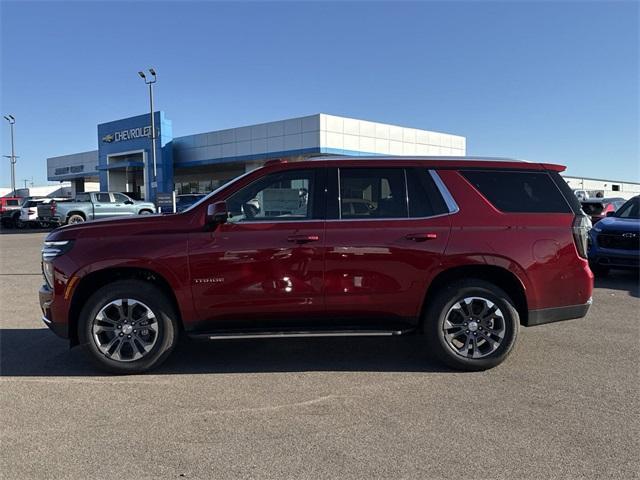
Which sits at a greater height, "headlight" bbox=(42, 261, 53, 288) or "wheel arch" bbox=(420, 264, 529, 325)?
"headlight" bbox=(42, 261, 53, 288)

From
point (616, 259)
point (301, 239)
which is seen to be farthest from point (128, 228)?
point (616, 259)

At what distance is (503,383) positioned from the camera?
4.58 meters

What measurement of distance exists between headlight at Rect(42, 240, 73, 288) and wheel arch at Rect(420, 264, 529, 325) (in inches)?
131

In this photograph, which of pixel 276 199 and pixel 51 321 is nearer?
pixel 51 321

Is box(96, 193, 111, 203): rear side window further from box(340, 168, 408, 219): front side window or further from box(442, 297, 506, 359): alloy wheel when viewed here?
box(442, 297, 506, 359): alloy wheel

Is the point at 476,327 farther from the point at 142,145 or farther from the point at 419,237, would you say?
the point at 142,145

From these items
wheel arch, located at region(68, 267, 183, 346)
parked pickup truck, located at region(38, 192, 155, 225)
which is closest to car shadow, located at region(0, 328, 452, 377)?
wheel arch, located at region(68, 267, 183, 346)

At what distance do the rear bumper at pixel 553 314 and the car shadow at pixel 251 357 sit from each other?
3.12 ft

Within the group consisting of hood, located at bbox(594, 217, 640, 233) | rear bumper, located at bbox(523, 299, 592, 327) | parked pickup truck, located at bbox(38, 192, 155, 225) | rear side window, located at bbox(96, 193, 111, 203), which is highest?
rear side window, located at bbox(96, 193, 111, 203)

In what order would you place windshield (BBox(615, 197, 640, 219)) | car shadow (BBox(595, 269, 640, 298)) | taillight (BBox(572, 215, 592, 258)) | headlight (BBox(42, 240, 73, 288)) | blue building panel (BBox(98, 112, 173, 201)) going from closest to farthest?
headlight (BBox(42, 240, 73, 288)), taillight (BBox(572, 215, 592, 258)), car shadow (BBox(595, 269, 640, 298)), windshield (BBox(615, 197, 640, 219)), blue building panel (BBox(98, 112, 173, 201))

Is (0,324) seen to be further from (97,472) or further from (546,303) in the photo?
(546,303)

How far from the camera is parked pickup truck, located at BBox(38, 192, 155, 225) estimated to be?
979 inches

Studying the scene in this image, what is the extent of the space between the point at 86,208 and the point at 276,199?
23.3m

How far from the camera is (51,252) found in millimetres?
4730
